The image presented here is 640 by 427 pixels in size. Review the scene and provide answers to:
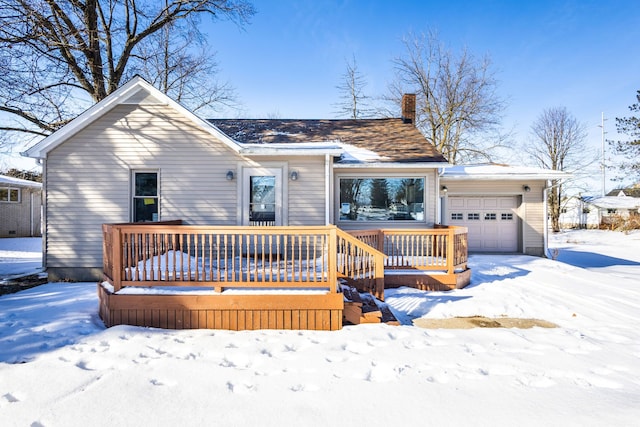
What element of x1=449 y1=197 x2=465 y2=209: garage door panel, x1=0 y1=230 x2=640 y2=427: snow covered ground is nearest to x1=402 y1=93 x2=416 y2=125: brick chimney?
x1=449 y1=197 x2=465 y2=209: garage door panel

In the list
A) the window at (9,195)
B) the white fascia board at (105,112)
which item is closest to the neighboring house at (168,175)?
the white fascia board at (105,112)

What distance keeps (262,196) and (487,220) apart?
8651mm

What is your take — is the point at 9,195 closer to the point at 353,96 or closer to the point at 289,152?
the point at 289,152

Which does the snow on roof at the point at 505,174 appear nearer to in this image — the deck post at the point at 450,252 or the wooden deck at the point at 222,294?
the deck post at the point at 450,252

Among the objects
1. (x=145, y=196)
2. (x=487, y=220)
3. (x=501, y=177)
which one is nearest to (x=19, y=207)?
(x=145, y=196)

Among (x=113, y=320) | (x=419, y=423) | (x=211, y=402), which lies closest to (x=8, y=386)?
(x=113, y=320)

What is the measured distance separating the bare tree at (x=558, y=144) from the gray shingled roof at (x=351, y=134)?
21.1m

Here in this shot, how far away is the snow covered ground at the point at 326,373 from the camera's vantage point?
2420 millimetres

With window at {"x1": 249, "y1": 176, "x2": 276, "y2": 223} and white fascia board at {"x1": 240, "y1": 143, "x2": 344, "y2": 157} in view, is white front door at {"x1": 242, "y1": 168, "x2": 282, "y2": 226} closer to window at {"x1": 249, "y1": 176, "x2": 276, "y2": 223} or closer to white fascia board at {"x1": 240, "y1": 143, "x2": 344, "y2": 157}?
window at {"x1": 249, "y1": 176, "x2": 276, "y2": 223}

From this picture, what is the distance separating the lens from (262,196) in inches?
313

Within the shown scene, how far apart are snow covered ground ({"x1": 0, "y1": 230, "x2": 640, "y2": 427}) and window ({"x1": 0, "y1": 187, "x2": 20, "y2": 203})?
17143mm

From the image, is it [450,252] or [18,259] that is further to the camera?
[18,259]

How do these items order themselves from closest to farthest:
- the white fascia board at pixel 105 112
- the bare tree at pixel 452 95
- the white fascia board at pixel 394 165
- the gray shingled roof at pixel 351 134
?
the white fascia board at pixel 105 112 → the white fascia board at pixel 394 165 → the gray shingled roof at pixel 351 134 → the bare tree at pixel 452 95

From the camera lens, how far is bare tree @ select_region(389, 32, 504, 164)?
2058 centimetres
